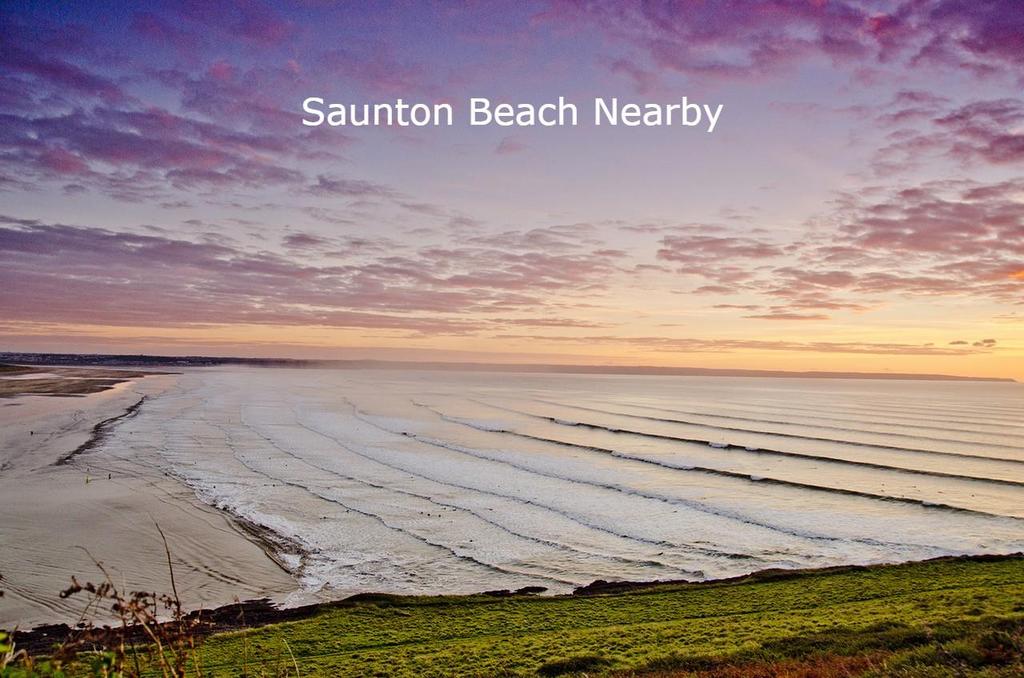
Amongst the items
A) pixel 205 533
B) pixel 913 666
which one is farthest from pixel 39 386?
pixel 913 666

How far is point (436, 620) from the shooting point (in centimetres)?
1188

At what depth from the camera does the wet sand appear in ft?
46.6

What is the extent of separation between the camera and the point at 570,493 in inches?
989

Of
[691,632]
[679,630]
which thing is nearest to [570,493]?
[679,630]

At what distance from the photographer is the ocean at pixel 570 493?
16.8 m

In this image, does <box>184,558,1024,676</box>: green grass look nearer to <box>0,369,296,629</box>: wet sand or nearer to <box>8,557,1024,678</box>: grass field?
<box>8,557,1024,678</box>: grass field

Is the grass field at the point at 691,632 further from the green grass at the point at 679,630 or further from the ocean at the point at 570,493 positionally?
the ocean at the point at 570,493

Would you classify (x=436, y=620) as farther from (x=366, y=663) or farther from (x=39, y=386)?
(x=39, y=386)

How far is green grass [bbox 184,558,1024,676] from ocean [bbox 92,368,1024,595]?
238 centimetres

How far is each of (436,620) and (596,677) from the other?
13.9ft

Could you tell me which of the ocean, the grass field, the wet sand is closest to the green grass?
the grass field

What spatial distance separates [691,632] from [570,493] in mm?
14803

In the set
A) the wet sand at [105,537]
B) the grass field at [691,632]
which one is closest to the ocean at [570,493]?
the wet sand at [105,537]

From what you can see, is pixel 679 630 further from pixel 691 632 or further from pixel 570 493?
pixel 570 493
